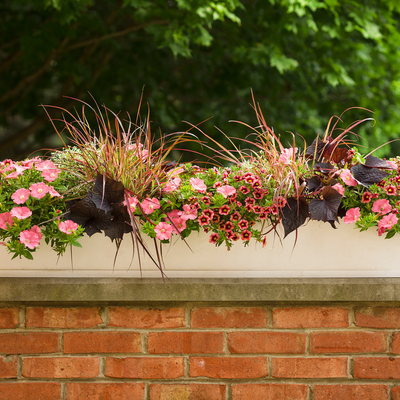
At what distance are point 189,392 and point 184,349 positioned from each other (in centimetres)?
14

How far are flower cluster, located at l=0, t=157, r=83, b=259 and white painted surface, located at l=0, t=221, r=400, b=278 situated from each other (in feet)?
0.24

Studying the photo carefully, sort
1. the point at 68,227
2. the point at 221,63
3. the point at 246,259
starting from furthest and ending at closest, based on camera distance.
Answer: the point at 221,63, the point at 246,259, the point at 68,227

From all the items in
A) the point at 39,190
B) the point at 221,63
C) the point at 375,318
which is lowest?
the point at 375,318

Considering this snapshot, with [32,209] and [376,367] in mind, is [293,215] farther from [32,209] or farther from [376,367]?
[32,209]

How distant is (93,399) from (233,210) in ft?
2.59

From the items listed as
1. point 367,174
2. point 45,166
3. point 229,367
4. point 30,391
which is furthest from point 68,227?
point 367,174

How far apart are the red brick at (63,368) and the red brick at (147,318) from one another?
156 millimetres

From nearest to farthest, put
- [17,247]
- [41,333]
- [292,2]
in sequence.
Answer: [17,247] → [41,333] → [292,2]

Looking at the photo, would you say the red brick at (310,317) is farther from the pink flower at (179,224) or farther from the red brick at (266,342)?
the pink flower at (179,224)

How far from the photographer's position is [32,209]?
127cm

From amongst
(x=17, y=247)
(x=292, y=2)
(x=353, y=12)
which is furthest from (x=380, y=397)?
(x=353, y=12)

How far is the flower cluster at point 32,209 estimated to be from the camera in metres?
1.23

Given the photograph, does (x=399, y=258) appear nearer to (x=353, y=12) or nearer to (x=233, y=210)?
(x=233, y=210)

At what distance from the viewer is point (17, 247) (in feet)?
4.09
